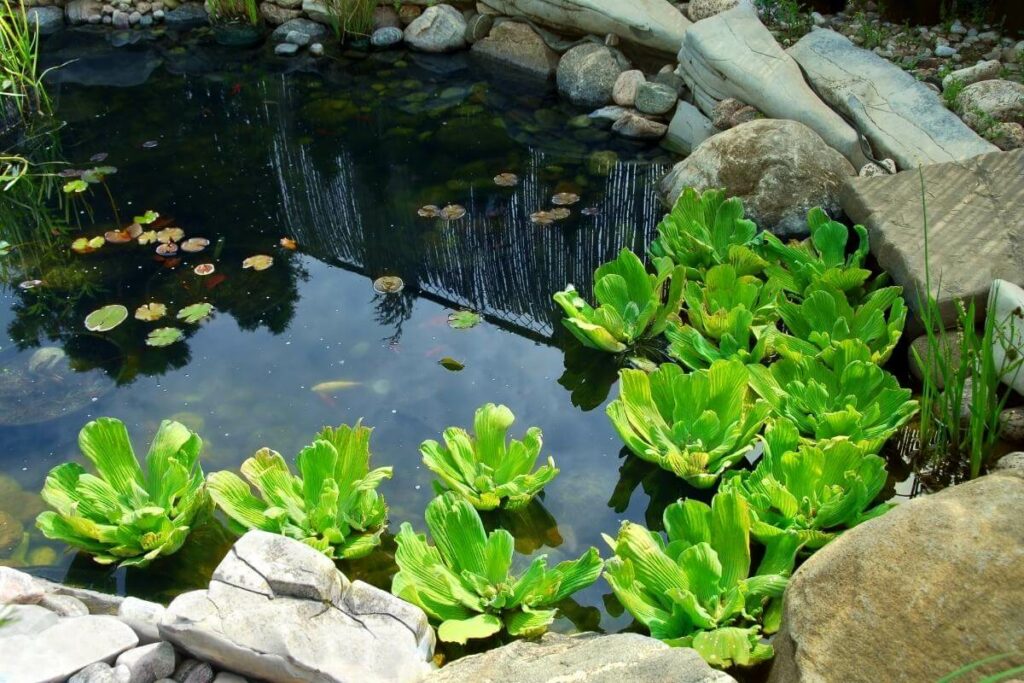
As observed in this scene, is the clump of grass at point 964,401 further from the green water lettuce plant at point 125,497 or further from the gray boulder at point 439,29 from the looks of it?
the gray boulder at point 439,29

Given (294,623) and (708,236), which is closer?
(294,623)

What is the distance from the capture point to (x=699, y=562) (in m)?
2.16

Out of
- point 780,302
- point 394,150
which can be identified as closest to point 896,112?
point 780,302

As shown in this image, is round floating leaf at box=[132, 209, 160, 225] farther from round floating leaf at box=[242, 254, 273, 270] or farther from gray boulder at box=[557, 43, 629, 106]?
gray boulder at box=[557, 43, 629, 106]

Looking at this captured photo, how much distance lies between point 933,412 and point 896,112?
5.16 ft

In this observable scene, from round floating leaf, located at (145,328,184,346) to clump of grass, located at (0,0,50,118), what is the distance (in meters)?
1.80

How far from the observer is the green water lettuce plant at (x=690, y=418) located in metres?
2.60

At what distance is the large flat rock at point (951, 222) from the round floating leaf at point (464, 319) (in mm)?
1345

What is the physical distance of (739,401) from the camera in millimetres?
2686

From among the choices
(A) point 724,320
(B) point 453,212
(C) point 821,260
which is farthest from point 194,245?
(C) point 821,260

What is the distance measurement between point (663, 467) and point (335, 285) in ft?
5.10

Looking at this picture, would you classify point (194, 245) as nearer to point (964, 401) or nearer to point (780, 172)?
point (780, 172)

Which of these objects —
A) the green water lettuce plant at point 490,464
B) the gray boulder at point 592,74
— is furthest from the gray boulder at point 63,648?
the gray boulder at point 592,74

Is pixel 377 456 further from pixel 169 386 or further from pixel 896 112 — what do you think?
pixel 896 112
